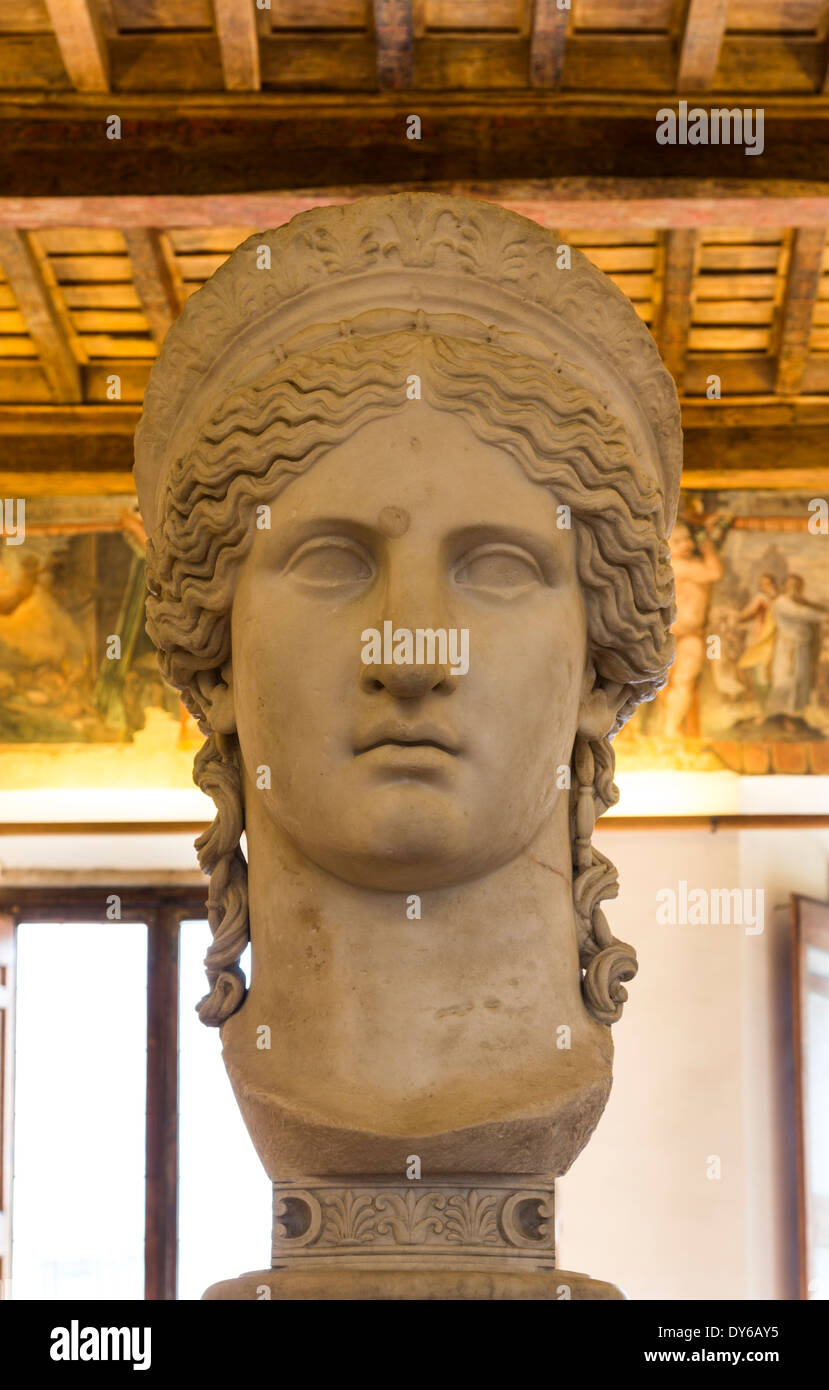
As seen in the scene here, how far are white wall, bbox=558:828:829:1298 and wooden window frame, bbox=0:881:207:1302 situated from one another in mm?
2225

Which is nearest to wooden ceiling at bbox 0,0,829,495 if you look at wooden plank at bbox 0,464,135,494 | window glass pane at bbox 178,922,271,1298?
wooden plank at bbox 0,464,135,494

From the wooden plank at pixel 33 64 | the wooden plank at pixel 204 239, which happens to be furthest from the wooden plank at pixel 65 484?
the wooden plank at pixel 33 64

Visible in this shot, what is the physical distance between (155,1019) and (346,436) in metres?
7.43

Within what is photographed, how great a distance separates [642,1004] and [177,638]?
6.97 metres

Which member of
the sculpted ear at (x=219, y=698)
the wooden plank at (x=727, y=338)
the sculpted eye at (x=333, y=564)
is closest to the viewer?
the sculpted eye at (x=333, y=564)

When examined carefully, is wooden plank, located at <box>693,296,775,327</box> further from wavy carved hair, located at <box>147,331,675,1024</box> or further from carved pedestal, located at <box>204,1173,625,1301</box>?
carved pedestal, located at <box>204,1173,625,1301</box>

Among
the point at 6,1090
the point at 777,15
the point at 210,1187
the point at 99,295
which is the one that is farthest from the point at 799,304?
the point at 6,1090

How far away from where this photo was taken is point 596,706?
438 cm

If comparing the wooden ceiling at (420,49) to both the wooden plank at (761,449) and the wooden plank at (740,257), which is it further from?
the wooden plank at (761,449)

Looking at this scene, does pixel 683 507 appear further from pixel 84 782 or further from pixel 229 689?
pixel 229 689

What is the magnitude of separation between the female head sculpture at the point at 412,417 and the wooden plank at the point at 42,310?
610cm

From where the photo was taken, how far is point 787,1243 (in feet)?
34.1

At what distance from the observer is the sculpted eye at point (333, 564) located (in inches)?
156

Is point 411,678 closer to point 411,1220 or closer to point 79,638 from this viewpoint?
point 411,1220
